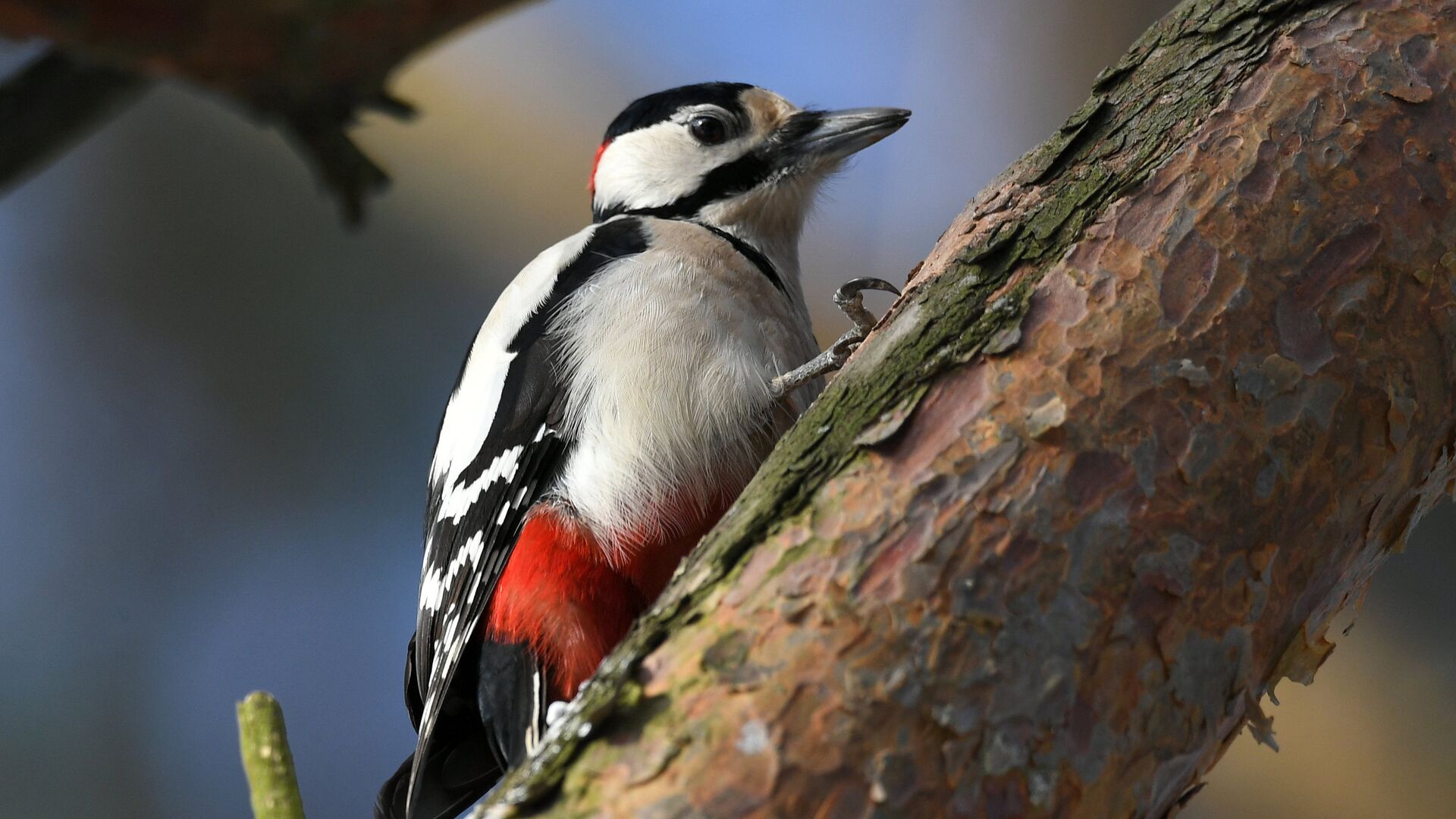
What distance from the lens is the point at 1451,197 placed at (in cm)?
126

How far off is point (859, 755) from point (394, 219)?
3.83 metres

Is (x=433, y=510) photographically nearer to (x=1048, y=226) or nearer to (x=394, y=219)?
(x=1048, y=226)

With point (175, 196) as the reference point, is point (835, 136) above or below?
below

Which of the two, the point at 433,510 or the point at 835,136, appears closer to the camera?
the point at 433,510

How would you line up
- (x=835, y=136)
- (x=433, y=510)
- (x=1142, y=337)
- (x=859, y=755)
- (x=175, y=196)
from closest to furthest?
(x=859, y=755) → (x=1142, y=337) → (x=433, y=510) → (x=835, y=136) → (x=175, y=196)

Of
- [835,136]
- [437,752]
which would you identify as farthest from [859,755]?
[835,136]

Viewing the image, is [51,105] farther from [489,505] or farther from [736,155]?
[736,155]

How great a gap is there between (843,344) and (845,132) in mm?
762

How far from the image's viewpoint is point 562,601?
1.76m

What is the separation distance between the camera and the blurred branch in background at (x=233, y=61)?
49 centimetres

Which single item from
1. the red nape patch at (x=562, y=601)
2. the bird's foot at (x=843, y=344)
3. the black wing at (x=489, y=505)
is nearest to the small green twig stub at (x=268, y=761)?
the black wing at (x=489, y=505)

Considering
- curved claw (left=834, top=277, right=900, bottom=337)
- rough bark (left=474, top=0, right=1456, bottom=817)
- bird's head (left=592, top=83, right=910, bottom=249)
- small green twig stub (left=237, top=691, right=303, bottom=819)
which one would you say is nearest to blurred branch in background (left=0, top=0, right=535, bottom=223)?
rough bark (left=474, top=0, right=1456, bottom=817)

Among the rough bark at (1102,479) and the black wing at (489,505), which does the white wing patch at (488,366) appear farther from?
the rough bark at (1102,479)

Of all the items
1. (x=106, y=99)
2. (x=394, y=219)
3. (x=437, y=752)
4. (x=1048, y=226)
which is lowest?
(x=437, y=752)
